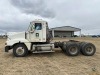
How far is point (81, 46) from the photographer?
520 inches

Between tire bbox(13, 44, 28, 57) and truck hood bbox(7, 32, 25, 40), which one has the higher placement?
truck hood bbox(7, 32, 25, 40)

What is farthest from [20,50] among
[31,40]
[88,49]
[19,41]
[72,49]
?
[88,49]

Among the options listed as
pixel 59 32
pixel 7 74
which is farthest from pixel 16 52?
pixel 59 32

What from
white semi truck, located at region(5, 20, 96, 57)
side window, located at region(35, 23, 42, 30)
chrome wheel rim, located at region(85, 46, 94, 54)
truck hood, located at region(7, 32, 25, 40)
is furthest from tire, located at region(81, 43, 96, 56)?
truck hood, located at region(7, 32, 25, 40)

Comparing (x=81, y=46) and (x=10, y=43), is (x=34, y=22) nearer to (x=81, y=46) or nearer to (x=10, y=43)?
(x=10, y=43)

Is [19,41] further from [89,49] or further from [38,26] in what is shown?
[89,49]

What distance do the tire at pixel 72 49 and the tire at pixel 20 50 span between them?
3195mm

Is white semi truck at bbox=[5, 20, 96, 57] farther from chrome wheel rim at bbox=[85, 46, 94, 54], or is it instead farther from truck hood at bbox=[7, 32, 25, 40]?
chrome wheel rim at bbox=[85, 46, 94, 54]

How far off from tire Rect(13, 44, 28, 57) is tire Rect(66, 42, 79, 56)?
3.19 metres

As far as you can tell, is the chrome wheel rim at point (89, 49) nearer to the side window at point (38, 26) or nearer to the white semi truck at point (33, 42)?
the white semi truck at point (33, 42)

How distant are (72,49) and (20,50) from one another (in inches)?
157

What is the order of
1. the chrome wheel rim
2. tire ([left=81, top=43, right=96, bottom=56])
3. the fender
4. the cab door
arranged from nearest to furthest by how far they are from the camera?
the fender → the cab door → tire ([left=81, top=43, right=96, bottom=56]) → the chrome wheel rim

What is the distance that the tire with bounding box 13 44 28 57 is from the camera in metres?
12.5

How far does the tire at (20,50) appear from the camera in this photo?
1247 centimetres
